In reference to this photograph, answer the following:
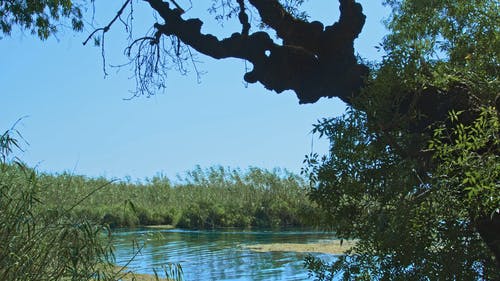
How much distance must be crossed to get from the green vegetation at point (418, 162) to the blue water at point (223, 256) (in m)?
4.02

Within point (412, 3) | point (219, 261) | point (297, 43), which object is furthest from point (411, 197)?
point (219, 261)

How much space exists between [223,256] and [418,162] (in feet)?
32.3

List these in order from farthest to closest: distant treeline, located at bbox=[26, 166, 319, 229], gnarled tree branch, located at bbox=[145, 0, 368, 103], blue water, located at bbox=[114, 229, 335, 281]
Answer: distant treeline, located at bbox=[26, 166, 319, 229], blue water, located at bbox=[114, 229, 335, 281], gnarled tree branch, located at bbox=[145, 0, 368, 103]

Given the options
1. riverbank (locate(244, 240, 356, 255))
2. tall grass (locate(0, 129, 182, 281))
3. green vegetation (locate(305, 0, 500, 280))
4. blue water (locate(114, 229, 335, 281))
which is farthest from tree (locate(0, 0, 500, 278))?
riverbank (locate(244, 240, 356, 255))

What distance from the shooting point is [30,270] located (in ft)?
13.9

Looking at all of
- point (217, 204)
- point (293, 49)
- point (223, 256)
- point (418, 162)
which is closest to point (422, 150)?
point (418, 162)

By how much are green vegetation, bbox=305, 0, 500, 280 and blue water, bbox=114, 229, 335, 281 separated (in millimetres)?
4024

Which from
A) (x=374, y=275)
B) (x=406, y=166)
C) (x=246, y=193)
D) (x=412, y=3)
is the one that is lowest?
A: (x=374, y=275)

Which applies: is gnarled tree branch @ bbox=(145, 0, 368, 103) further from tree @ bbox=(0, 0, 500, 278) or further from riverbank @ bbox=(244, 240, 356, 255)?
riverbank @ bbox=(244, 240, 356, 255)

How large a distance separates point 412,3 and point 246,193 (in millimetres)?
17567

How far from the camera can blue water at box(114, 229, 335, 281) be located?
10703mm

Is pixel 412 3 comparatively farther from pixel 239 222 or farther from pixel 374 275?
pixel 239 222

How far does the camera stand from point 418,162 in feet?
12.2

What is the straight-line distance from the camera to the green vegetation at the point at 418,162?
3559mm
